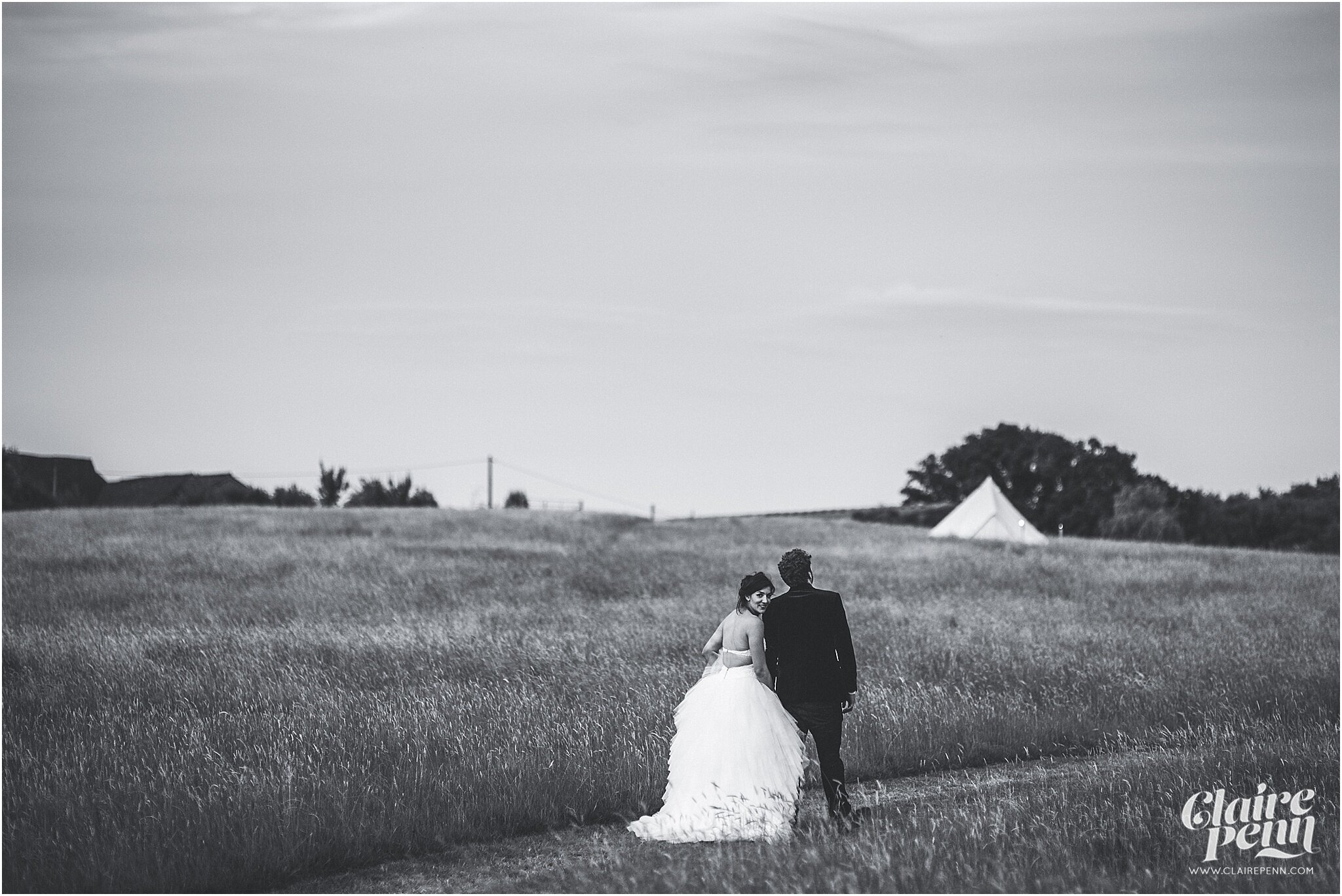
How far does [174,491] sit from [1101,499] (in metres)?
65.0

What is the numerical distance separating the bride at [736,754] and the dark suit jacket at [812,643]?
0.42 ft

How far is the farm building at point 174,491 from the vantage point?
261ft

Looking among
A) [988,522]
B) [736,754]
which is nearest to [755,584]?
[736,754]

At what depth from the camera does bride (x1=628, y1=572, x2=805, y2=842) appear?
7.40 meters

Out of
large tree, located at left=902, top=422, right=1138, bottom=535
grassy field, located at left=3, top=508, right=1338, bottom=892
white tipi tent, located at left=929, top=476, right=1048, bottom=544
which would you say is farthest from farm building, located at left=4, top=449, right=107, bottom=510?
large tree, located at left=902, top=422, right=1138, bottom=535

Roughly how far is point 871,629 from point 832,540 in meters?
24.8

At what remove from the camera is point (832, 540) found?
1636 inches

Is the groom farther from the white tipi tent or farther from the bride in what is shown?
the white tipi tent

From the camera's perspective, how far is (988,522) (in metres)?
45.0

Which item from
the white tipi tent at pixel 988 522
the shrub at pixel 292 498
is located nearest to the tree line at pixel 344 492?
the shrub at pixel 292 498

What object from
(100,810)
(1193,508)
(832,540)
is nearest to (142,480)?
(832,540)

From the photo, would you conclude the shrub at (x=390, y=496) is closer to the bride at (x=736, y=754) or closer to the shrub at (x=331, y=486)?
the shrub at (x=331, y=486)

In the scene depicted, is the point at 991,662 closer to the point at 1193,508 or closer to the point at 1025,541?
the point at 1025,541

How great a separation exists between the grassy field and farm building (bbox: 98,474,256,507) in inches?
2194
